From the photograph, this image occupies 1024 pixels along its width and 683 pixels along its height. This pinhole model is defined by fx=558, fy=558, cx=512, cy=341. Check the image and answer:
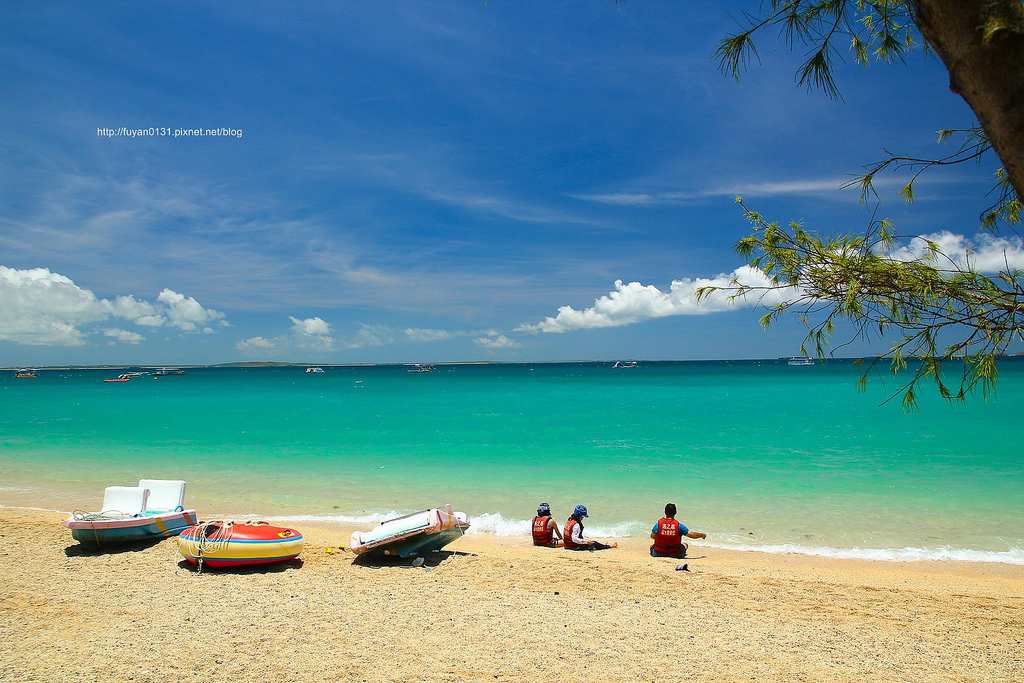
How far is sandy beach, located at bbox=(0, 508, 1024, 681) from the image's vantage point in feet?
17.2

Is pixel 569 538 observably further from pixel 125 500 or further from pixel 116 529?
pixel 125 500

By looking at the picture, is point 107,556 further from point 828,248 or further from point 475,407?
point 475,407

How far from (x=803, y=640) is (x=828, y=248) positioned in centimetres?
482

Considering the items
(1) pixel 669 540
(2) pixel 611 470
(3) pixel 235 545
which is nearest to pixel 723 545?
(1) pixel 669 540

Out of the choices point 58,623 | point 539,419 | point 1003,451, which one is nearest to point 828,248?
point 58,623

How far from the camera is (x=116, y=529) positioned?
9156 millimetres

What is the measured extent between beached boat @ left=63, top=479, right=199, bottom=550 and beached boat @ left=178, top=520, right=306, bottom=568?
1391 mm

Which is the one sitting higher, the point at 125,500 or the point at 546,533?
the point at 125,500

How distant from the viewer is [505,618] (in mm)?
6543

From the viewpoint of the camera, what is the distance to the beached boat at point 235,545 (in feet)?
27.2

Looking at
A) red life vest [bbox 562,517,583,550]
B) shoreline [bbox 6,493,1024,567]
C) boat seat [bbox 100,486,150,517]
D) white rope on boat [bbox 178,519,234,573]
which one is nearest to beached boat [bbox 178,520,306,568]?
white rope on boat [bbox 178,519,234,573]

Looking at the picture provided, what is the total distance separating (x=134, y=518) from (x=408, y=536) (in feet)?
15.6

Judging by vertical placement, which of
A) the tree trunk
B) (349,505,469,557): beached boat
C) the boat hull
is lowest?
the boat hull

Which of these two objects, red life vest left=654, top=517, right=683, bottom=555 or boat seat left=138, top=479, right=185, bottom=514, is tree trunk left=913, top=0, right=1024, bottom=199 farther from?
boat seat left=138, top=479, right=185, bottom=514
